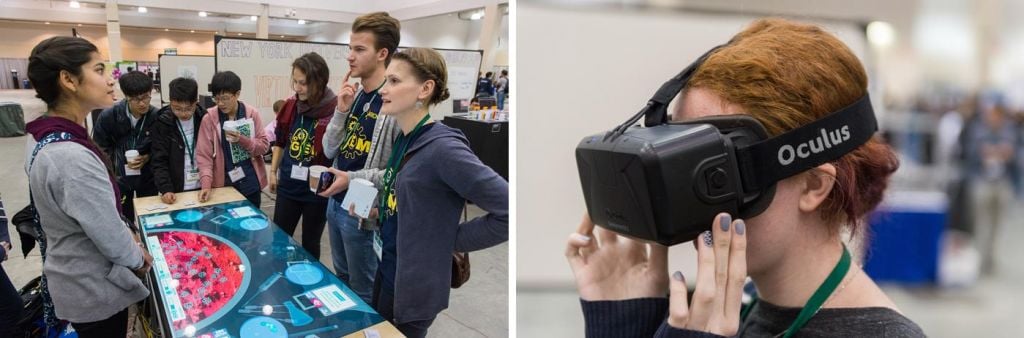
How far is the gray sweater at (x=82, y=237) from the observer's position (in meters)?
1.38

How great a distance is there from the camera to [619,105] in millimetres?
1504

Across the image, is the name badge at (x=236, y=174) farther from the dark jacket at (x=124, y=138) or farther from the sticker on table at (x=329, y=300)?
the sticker on table at (x=329, y=300)

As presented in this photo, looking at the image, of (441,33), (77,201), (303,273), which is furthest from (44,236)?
(441,33)

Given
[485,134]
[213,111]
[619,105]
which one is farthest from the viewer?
[485,134]

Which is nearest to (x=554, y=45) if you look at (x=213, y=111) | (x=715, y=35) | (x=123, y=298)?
(x=715, y=35)

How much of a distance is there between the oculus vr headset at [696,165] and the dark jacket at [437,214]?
0.72 metres

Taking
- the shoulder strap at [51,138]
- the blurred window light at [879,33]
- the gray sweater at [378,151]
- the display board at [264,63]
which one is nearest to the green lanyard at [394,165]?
the gray sweater at [378,151]

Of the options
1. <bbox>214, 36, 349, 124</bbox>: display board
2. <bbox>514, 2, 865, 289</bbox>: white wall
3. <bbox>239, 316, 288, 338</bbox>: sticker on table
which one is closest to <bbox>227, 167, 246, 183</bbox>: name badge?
<bbox>239, 316, 288, 338</bbox>: sticker on table

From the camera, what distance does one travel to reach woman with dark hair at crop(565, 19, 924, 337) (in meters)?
0.53

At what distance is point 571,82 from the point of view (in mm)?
1594

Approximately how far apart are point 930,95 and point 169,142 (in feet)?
15.6

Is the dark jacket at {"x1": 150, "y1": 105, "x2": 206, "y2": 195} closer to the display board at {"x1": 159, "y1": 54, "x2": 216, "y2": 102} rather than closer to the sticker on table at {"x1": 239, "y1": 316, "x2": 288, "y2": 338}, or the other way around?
the sticker on table at {"x1": 239, "y1": 316, "x2": 288, "y2": 338}

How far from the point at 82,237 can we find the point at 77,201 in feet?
0.50

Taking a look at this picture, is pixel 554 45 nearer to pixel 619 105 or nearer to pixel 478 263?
pixel 619 105
